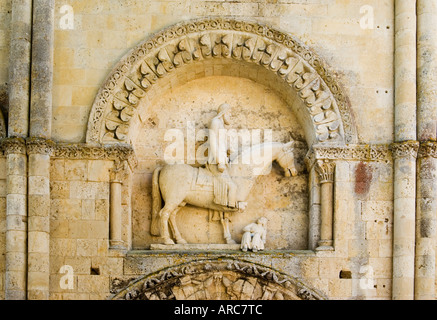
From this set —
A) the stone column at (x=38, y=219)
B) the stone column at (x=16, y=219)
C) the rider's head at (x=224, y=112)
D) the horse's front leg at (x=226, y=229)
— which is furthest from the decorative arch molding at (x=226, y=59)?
the horse's front leg at (x=226, y=229)

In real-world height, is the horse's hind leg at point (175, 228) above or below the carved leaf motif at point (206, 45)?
below

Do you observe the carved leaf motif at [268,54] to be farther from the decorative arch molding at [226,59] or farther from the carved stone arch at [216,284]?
the carved stone arch at [216,284]

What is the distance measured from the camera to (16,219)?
13500mm

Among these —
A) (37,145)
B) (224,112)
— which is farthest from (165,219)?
(37,145)

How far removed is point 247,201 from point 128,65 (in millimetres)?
2744

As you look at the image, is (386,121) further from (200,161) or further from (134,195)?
(134,195)

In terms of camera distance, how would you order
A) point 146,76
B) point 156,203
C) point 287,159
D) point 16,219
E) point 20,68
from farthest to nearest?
1. point 287,159
2. point 156,203
3. point 146,76
4. point 20,68
5. point 16,219

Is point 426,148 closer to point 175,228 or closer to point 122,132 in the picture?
point 175,228

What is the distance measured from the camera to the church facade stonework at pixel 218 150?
45.0 feet

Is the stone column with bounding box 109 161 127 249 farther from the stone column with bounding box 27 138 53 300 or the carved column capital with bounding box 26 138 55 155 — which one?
the carved column capital with bounding box 26 138 55 155

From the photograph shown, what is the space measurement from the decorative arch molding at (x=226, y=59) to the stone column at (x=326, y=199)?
0.40 metres

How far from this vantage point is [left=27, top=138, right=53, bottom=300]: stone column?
1345 cm

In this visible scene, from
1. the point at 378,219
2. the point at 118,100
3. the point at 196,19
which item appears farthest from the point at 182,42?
the point at 378,219

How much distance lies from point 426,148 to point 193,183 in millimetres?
3465
